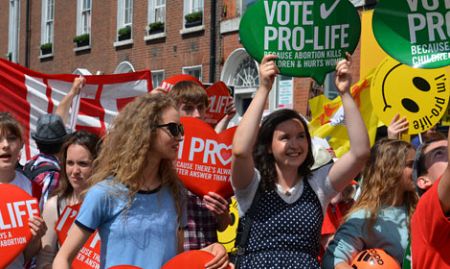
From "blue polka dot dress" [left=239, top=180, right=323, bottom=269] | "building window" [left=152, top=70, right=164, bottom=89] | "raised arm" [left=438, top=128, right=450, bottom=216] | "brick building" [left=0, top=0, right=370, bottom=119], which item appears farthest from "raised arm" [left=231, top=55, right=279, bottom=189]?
"building window" [left=152, top=70, right=164, bottom=89]

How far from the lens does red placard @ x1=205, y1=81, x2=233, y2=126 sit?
6.32 meters

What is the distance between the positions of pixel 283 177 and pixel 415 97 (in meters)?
2.31

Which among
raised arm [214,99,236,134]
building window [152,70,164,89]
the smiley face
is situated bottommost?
raised arm [214,99,236,134]

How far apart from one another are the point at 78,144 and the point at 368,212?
5.23 ft

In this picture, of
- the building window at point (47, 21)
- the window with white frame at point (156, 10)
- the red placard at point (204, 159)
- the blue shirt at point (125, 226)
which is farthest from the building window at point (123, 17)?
the blue shirt at point (125, 226)

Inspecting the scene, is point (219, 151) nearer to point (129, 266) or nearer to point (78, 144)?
point (78, 144)

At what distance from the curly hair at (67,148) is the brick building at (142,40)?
9.58 metres

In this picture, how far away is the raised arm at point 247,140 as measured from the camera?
398 cm

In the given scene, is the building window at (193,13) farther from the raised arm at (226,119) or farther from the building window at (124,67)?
the raised arm at (226,119)

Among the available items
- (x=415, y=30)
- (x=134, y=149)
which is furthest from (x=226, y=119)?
(x=134, y=149)

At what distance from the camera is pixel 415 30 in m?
4.83

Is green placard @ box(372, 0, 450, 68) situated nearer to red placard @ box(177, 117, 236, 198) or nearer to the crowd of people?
the crowd of people

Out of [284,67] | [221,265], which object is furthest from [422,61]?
[221,265]

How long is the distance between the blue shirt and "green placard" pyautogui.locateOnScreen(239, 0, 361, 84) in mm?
1094
